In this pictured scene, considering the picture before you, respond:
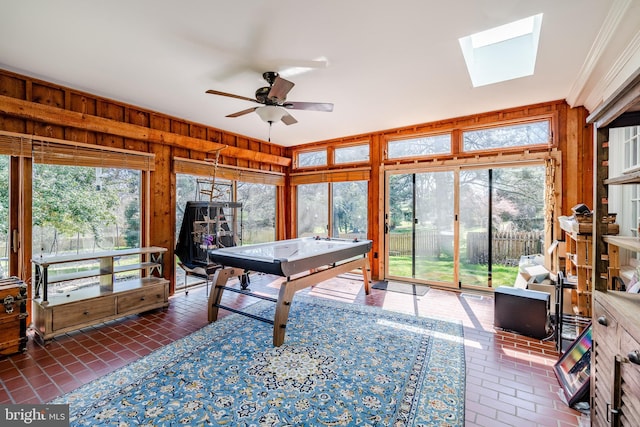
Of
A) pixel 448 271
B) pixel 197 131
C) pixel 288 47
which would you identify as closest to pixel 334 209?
pixel 448 271

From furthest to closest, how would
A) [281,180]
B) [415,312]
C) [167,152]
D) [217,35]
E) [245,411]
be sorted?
[281,180] < [167,152] < [415,312] < [217,35] < [245,411]

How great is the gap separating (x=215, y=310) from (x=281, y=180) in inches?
146

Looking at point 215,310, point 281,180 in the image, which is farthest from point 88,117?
point 281,180

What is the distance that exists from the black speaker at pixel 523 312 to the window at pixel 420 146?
8.57ft

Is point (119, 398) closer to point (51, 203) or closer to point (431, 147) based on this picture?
point (51, 203)

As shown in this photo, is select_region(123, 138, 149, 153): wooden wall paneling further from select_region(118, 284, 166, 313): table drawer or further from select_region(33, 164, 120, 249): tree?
select_region(118, 284, 166, 313): table drawer

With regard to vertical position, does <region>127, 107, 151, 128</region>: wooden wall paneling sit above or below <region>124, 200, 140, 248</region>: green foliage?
above

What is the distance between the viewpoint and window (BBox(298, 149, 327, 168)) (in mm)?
6405

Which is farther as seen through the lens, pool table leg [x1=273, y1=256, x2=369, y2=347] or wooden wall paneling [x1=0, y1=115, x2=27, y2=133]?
wooden wall paneling [x1=0, y1=115, x2=27, y2=133]

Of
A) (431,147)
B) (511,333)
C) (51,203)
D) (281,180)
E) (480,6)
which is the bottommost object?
(511,333)

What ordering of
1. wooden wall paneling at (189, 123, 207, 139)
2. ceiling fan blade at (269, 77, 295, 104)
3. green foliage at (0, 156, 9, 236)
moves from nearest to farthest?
ceiling fan blade at (269, 77, 295, 104)
green foliage at (0, 156, 9, 236)
wooden wall paneling at (189, 123, 207, 139)

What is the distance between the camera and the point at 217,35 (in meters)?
2.46

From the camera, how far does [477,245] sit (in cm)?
477

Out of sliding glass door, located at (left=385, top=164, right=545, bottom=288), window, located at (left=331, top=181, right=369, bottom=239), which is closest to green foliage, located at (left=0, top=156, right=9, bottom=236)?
window, located at (left=331, top=181, right=369, bottom=239)
